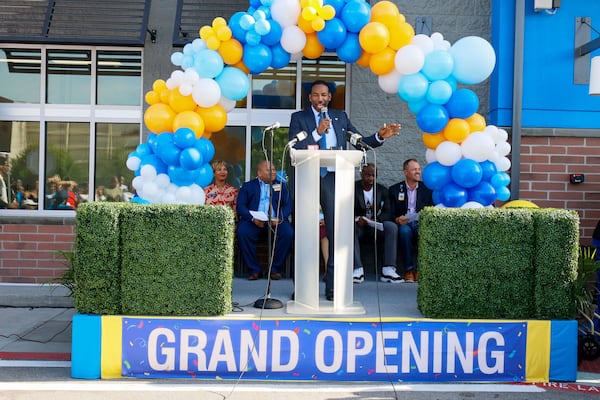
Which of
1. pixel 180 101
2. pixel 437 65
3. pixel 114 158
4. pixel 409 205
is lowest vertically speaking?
pixel 409 205

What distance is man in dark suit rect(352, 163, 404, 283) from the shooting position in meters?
7.61

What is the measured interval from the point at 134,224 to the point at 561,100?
210 inches

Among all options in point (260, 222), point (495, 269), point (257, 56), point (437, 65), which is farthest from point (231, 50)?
point (495, 269)

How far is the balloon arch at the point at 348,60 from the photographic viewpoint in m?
5.85

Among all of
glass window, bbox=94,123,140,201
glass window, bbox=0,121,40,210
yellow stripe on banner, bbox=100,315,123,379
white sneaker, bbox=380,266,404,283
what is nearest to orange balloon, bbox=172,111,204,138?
yellow stripe on banner, bbox=100,315,123,379

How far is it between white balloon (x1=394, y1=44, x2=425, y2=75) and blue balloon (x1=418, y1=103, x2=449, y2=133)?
369 mm

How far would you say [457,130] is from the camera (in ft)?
19.5

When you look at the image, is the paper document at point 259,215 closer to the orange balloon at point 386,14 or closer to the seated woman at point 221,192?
the seated woman at point 221,192

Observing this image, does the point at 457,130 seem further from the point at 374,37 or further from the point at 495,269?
the point at 495,269

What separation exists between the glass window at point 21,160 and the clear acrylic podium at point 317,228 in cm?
464

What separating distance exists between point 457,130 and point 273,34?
190 cm

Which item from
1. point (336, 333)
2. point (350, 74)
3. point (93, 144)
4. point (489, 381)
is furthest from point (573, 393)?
point (93, 144)

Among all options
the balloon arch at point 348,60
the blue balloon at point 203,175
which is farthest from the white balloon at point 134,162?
the blue balloon at point 203,175

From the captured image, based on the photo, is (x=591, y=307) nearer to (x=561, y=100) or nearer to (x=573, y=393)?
(x=573, y=393)
